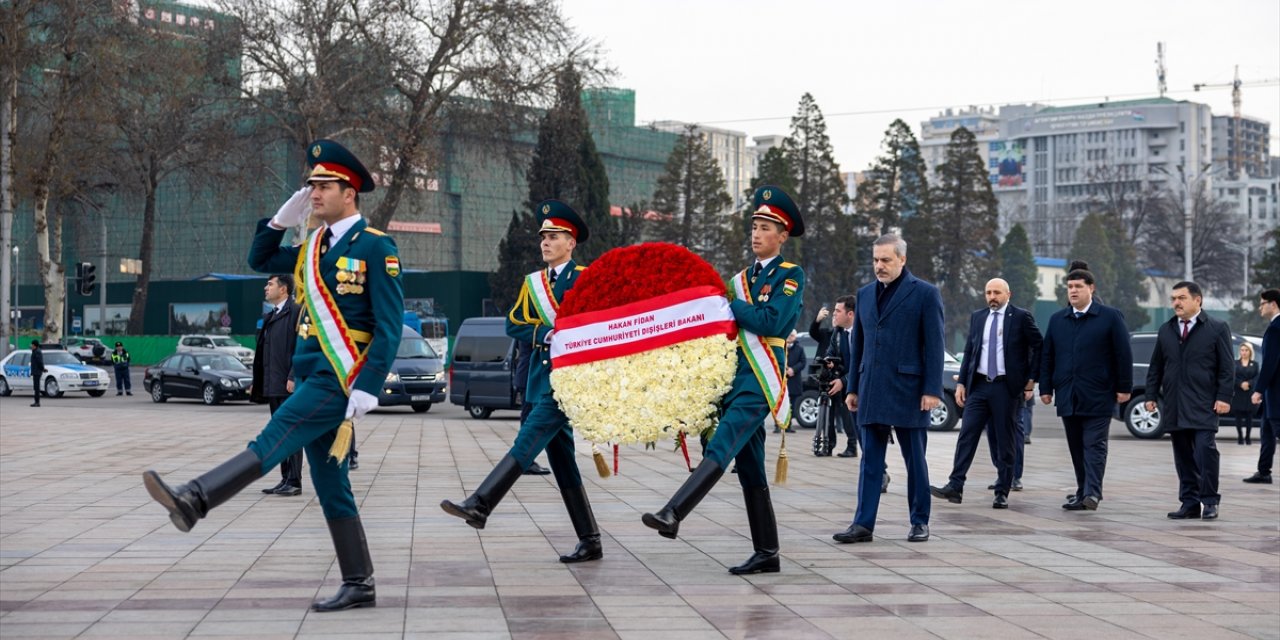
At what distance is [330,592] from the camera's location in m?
6.98

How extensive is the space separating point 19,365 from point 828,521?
3478 centimetres

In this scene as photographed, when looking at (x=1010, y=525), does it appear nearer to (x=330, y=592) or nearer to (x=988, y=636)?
(x=988, y=636)

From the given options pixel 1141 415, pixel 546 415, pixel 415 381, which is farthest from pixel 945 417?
pixel 546 415

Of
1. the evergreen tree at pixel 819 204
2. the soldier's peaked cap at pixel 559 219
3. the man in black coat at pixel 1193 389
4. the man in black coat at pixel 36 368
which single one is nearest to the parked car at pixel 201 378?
the man in black coat at pixel 36 368

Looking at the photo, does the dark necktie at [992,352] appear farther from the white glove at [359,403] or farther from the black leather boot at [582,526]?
the white glove at [359,403]

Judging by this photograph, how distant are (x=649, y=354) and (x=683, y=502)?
79cm

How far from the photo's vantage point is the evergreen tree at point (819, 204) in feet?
265

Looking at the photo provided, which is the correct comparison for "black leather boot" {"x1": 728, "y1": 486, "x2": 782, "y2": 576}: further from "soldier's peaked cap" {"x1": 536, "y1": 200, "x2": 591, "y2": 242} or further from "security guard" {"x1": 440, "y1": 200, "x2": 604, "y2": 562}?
"soldier's peaked cap" {"x1": 536, "y1": 200, "x2": 591, "y2": 242}

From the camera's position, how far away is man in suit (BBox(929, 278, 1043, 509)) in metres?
11.7

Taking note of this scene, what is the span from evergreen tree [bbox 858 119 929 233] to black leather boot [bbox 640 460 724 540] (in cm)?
7910

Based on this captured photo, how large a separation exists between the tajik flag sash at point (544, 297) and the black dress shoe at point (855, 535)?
2168 millimetres

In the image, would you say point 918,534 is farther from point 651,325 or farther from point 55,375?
point 55,375

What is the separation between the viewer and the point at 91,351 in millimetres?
57875

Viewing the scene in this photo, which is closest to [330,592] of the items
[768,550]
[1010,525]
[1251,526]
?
[768,550]
